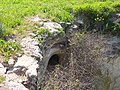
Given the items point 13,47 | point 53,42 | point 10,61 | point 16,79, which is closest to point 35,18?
point 53,42

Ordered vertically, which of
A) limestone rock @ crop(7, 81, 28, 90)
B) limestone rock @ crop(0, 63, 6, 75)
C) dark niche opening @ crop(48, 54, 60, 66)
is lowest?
dark niche opening @ crop(48, 54, 60, 66)

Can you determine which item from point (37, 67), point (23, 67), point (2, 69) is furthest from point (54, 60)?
point (2, 69)

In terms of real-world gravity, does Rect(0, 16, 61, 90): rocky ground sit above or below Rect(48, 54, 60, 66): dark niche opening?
above

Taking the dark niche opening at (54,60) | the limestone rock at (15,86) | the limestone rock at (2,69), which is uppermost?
the limestone rock at (2,69)

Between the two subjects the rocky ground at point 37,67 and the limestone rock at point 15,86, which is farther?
the rocky ground at point 37,67

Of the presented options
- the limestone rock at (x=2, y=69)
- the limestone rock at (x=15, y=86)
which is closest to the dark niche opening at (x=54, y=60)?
the limestone rock at (x=2, y=69)

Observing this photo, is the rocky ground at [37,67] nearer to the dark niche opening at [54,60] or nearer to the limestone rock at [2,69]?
the limestone rock at [2,69]

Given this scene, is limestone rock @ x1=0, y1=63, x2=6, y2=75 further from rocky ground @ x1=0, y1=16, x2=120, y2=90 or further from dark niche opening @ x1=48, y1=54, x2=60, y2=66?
dark niche opening @ x1=48, y1=54, x2=60, y2=66

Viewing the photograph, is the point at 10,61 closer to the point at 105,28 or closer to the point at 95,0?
the point at 105,28

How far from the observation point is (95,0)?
10.4 m

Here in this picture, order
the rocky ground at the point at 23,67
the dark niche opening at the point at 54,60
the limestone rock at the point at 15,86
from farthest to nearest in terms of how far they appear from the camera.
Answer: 1. the dark niche opening at the point at 54,60
2. the rocky ground at the point at 23,67
3. the limestone rock at the point at 15,86

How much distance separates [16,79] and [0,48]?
3.72ft

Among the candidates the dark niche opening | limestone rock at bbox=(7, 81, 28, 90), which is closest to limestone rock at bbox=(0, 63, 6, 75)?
limestone rock at bbox=(7, 81, 28, 90)

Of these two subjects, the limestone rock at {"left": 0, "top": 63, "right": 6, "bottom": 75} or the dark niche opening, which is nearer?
the limestone rock at {"left": 0, "top": 63, "right": 6, "bottom": 75}
